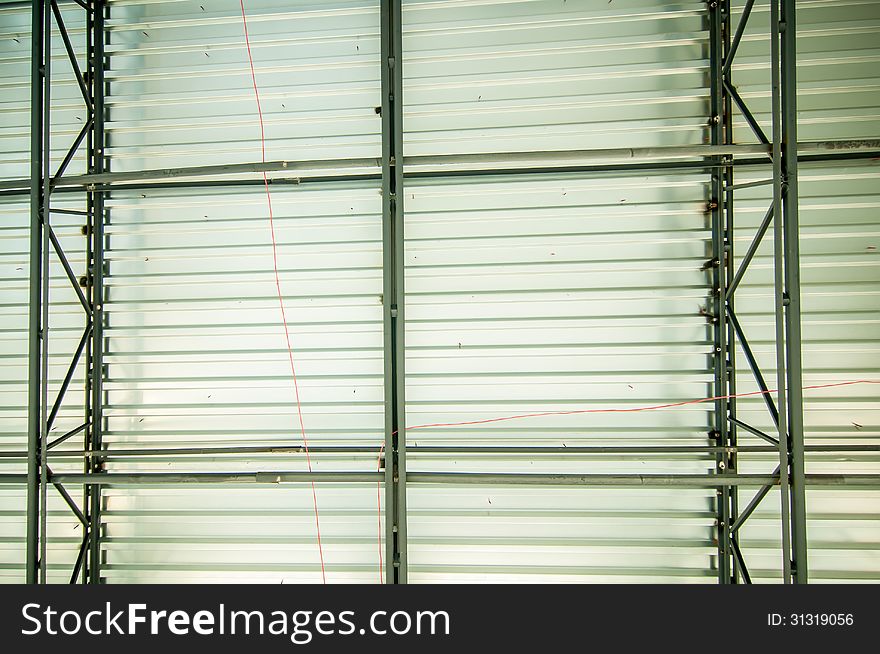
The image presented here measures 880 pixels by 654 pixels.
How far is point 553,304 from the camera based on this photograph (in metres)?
4.00

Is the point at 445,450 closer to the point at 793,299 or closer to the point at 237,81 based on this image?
the point at 793,299

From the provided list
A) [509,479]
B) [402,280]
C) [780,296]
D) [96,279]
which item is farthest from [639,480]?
[96,279]

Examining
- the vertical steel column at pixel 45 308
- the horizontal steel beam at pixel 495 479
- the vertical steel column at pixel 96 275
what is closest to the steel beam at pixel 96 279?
the vertical steel column at pixel 96 275

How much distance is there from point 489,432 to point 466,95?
2.93m

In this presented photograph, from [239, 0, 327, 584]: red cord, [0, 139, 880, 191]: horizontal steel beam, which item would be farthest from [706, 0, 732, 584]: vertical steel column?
[239, 0, 327, 584]: red cord

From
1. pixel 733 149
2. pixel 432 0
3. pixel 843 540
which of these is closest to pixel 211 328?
pixel 432 0

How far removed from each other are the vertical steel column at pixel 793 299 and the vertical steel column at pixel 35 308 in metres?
5.51

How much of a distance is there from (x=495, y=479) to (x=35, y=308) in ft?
12.5

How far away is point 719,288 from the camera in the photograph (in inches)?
152

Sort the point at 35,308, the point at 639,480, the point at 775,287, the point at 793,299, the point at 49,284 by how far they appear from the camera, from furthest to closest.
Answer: the point at 49,284, the point at 35,308, the point at 639,480, the point at 775,287, the point at 793,299

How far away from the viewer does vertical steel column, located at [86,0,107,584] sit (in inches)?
161

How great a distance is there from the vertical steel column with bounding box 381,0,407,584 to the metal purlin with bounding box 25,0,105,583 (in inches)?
105

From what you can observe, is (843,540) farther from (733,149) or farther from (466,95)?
(466,95)

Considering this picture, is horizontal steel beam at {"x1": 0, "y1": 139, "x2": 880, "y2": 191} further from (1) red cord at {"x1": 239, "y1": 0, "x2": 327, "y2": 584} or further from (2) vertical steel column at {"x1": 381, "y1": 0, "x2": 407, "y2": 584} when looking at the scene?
(1) red cord at {"x1": 239, "y1": 0, "x2": 327, "y2": 584}
